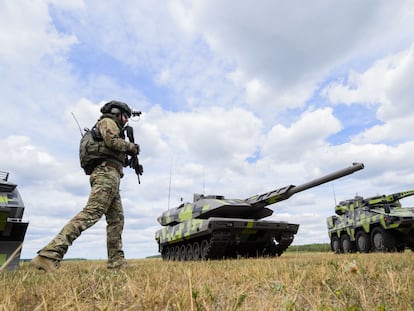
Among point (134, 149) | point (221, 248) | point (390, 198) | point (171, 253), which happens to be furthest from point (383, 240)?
point (134, 149)

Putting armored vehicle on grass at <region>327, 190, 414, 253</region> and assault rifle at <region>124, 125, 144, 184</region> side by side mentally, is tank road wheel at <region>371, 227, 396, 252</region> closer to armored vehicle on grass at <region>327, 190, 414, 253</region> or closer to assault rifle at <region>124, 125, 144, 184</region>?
armored vehicle on grass at <region>327, 190, 414, 253</region>

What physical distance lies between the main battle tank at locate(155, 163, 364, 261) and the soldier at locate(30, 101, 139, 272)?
11.2ft

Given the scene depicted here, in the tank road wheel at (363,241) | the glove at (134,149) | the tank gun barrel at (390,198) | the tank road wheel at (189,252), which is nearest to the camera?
the glove at (134,149)

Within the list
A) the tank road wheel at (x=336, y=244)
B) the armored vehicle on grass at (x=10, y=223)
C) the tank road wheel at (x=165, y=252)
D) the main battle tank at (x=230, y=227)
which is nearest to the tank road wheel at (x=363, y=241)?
the tank road wheel at (x=336, y=244)

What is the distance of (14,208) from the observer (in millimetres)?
4891

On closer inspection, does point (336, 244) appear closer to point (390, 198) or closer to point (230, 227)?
point (390, 198)

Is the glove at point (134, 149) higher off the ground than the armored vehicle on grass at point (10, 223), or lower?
higher

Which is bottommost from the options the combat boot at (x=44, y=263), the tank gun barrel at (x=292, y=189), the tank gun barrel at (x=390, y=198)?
the combat boot at (x=44, y=263)

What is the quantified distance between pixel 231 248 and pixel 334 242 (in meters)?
8.16

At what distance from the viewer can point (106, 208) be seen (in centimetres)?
456

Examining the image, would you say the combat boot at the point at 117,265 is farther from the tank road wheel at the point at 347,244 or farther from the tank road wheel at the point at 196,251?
the tank road wheel at the point at 347,244

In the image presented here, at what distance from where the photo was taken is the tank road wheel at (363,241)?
40.9ft

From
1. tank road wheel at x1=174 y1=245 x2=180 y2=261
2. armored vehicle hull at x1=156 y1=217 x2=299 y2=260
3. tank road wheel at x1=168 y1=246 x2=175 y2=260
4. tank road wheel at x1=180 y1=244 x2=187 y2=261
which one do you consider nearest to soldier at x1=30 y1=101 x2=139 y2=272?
armored vehicle hull at x1=156 y1=217 x2=299 y2=260

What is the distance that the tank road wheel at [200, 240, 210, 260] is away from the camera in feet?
28.5
